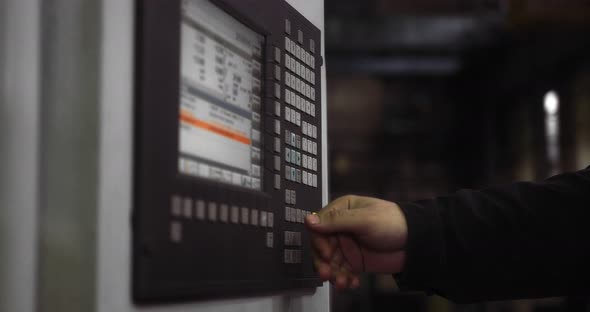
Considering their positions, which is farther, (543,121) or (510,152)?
(510,152)

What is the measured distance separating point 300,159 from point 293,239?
83 mm

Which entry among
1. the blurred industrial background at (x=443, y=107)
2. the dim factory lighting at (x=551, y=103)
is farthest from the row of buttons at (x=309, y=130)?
the dim factory lighting at (x=551, y=103)

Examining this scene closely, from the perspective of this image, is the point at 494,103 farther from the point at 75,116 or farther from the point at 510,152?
the point at 75,116

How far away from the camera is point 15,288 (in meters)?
0.48

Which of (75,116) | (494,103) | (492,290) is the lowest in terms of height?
(492,290)

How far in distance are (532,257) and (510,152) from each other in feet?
24.4

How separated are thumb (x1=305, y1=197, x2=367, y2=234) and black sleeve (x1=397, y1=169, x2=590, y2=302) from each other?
0.05m

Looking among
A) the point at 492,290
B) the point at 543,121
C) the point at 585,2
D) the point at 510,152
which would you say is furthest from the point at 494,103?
the point at 492,290

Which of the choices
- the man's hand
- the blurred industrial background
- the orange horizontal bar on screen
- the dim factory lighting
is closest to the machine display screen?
the orange horizontal bar on screen

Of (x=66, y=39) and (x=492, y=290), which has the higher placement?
(x=66, y=39)

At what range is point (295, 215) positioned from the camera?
754 mm

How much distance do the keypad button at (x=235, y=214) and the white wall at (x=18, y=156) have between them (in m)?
0.17

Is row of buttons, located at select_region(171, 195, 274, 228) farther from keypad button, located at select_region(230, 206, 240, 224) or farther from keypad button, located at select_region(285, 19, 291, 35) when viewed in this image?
keypad button, located at select_region(285, 19, 291, 35)

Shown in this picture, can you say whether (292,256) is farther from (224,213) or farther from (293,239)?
(224,213)
